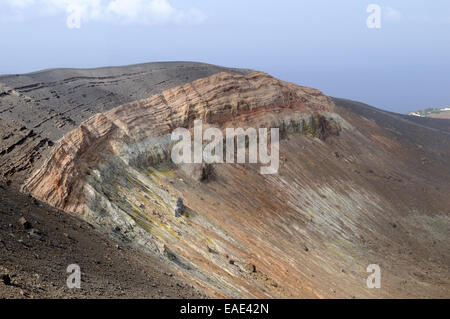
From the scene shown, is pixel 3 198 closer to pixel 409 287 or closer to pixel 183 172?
pixel 183 172

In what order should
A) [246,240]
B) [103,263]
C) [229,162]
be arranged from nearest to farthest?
[103,263], [246,240], [229,162]

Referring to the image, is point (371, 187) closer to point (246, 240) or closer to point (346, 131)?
point (346, 131)

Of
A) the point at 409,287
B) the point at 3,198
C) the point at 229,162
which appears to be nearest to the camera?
the point at 3,198

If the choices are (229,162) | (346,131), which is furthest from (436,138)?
(229,162)

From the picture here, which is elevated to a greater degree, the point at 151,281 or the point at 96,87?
the point at 96,87

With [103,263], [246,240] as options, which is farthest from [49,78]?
[103,263]

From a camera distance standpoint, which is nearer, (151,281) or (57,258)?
(57,258)

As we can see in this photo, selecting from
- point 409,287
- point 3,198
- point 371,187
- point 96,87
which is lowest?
point 409,287
